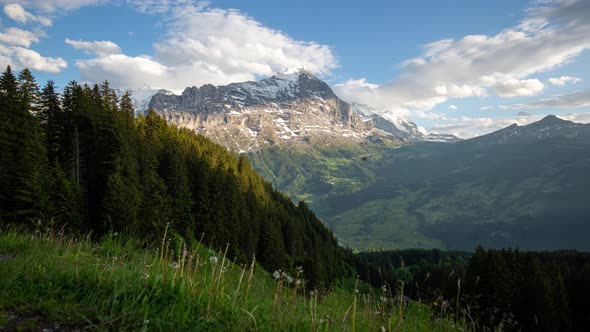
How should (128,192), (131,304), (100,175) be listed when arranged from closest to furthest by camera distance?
(131,304) < (128,192) < (100,175)

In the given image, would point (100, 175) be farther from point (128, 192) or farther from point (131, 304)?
point (131, 304)

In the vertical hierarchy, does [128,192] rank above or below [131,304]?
below

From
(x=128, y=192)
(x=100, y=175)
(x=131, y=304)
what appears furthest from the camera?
(x=100, y=175)

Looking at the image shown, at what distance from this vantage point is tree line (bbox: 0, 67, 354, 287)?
3122 cm

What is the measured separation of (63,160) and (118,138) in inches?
304

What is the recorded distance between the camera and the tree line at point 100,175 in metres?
31.2

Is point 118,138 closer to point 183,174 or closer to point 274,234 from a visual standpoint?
point 183,174

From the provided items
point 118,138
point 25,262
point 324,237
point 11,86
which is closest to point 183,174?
point 118,138

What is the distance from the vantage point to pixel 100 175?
42.4 metres

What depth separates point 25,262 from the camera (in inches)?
211

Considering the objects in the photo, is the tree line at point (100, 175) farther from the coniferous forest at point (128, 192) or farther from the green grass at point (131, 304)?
the green grass at point (131, 304)

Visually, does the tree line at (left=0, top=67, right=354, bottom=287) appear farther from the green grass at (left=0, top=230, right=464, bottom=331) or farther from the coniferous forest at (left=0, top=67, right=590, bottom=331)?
the green grass at (left=0, top=230, right=464, bottom=331)

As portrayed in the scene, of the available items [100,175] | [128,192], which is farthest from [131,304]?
[100,175]

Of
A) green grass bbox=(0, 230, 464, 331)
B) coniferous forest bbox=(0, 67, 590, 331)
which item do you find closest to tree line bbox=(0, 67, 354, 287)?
coniferous forest bbox=(0, 67, 590, 331)
